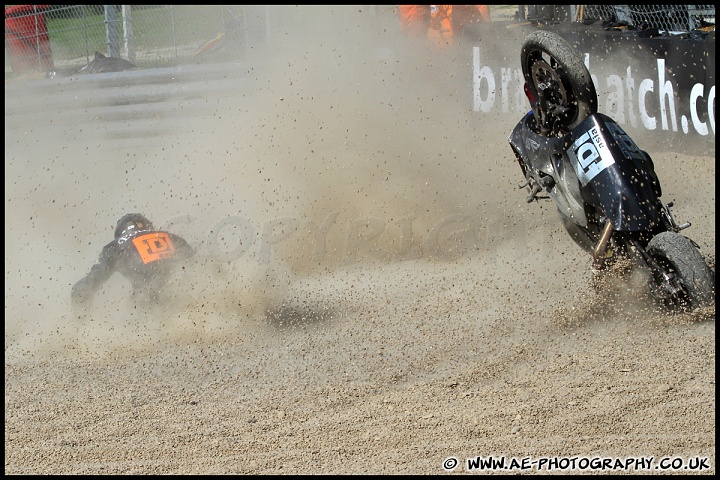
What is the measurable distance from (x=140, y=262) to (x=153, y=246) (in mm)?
160

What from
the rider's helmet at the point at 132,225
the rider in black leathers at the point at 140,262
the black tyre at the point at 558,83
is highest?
the black tyre at the point at 558,83

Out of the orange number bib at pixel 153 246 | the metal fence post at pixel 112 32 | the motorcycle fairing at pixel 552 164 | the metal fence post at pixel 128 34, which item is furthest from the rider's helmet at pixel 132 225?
the metal fence post at pixel 112 32

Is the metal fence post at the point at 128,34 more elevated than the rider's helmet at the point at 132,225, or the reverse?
the metal fence post at the point at 128,34

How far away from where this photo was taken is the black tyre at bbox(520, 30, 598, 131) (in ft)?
16.9

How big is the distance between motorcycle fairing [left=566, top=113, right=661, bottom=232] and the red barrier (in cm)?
1000

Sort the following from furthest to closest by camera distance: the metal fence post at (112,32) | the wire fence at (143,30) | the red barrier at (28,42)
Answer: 1. the red barrier at (28,42)
2. the metal fence post at (112,32)
3. the wire fence at (143,30)

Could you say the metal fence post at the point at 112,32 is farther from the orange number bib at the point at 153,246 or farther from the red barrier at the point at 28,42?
the orange number bib at the point at 153,246

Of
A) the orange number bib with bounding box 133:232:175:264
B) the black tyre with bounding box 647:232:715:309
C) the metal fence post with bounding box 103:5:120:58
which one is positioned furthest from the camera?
the metal fence post with bounding box 103:5:120:58

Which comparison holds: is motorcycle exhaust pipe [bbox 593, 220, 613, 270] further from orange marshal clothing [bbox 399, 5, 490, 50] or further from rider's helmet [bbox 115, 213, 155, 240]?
orange marshal clothing [bbox 399, 5, 490, 50]

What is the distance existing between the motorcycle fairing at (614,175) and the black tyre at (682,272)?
19cm

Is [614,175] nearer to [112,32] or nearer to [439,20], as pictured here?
[439,20]

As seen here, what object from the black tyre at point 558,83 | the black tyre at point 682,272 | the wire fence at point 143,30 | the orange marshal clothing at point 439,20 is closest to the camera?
the black tyre at point 682,272

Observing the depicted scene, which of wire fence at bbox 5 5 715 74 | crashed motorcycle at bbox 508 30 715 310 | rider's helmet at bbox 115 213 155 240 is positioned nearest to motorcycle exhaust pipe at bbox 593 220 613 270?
crashed motorcycle at bbox 508 30 715 310

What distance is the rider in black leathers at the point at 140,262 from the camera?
243 inches
